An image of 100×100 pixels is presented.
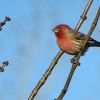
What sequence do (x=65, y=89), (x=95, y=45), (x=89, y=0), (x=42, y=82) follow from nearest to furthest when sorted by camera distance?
(x=65, y=89) < (x=42, y=82) < (x=89, y=0) < (x=95, y=45)

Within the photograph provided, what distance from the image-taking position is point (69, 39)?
35.1 feet

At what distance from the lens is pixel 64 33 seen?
10938mm

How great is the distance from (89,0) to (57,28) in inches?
193

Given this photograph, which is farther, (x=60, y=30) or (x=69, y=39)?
(x=60, y=30)

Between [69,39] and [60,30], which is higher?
[60,30]

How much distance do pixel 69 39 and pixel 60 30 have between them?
17.5 inches

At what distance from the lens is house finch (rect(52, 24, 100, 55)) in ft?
31.4

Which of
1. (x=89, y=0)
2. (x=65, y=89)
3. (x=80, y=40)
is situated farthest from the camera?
(x=80, y=40)

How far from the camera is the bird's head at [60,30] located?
1082cm

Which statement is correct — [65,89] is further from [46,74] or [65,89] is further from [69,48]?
[69,48]

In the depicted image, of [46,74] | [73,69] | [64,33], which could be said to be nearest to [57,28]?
[64,33]

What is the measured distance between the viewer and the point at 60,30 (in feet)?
35.9

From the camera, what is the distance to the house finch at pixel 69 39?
9556mm

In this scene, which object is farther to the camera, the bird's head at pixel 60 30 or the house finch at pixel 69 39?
the bird's head at pixel 60 30
